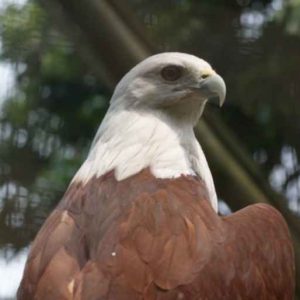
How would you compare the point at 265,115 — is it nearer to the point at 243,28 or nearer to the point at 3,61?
the point at 243,28

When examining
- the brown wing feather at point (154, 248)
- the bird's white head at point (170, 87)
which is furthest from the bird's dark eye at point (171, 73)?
the brown wing feather at point (154, 248)

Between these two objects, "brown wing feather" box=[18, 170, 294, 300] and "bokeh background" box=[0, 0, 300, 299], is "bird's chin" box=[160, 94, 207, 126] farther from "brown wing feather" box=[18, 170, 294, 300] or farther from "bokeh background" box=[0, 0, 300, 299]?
"brown wing feather" box=[18, 170, 294, 300]

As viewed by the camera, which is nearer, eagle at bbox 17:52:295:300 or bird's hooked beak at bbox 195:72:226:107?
eagle at bbox 17:52:295:300

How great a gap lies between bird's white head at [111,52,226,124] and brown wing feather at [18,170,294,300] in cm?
39

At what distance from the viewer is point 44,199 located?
16.6 ft

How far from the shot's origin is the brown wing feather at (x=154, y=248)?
3879 millimetres

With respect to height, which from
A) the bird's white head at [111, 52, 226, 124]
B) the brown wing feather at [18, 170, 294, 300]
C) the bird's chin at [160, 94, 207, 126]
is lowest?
the brown wing feather at [18, 170, 294, 300]

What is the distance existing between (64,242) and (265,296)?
605 millimetres

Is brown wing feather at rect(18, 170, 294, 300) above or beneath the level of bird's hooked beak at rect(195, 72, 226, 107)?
beneath

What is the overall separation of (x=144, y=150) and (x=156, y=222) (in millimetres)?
554

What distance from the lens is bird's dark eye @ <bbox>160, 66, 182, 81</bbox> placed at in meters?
4.67

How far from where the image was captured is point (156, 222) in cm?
410

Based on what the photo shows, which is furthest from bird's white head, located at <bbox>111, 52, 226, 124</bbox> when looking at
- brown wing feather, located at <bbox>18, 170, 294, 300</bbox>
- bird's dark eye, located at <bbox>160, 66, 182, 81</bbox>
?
brown wing feather, located at <bbox>18, 170, 294, 300</bbox>

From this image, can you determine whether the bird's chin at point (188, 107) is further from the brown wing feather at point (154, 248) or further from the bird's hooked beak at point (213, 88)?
the brown wing feather at point (154, 248)
